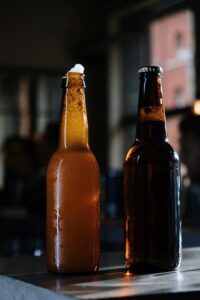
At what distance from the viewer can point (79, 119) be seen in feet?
2.83

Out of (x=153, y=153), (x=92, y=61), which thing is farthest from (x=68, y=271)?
(x=92, y=61)

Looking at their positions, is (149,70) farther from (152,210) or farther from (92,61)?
(92,61)

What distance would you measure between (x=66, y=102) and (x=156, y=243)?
0.21 metres

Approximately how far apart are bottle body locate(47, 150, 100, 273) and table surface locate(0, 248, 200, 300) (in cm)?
2

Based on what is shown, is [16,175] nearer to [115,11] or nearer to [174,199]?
[115,11]

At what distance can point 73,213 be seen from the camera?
83cm

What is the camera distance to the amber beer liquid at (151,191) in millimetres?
828

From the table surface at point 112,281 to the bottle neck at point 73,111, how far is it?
16 cm

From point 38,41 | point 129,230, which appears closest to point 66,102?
point 129,230

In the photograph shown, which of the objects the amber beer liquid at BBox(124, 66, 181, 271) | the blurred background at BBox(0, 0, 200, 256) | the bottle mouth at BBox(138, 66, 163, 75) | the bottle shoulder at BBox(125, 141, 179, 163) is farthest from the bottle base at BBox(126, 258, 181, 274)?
the blurred background at BBox(0, 0, 200, 256)

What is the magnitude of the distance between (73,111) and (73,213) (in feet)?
0.43

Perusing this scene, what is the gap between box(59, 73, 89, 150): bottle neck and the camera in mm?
855

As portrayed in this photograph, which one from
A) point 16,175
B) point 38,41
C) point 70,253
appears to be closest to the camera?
point 70,253

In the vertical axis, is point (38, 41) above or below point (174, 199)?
above
